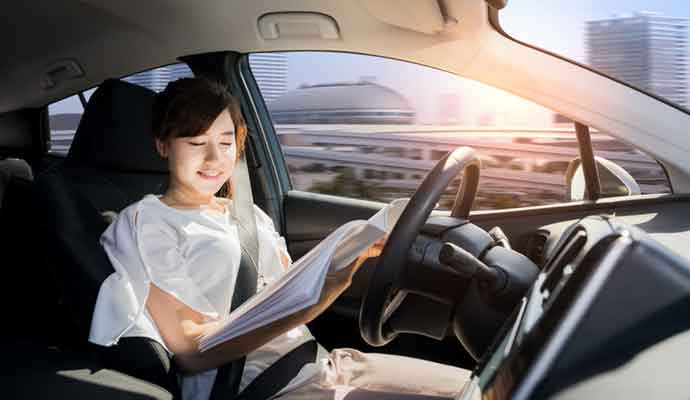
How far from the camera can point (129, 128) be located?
68.2 inches

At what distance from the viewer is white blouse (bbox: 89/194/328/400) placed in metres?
1.42

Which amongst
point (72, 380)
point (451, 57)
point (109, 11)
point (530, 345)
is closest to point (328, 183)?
point (451, 57)

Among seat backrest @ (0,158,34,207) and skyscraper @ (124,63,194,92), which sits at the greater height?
skyscraper @ (124,63,194,92)

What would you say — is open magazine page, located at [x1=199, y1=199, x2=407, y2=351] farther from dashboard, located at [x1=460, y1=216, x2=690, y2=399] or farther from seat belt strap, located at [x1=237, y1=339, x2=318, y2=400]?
dashboard, located at [x1=460, y1=216, x2=690, y2=399]

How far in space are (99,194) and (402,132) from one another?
1.09m

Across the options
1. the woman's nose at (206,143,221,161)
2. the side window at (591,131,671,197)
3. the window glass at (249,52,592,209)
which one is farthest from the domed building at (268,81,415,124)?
the woman's nose at (206,143,221,161)

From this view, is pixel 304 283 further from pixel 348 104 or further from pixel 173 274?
pixel 348 104

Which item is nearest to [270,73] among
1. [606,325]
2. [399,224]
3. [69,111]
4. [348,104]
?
[348,104]

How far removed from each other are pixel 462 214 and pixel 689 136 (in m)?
0.55

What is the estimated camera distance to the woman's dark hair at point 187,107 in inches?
64.2

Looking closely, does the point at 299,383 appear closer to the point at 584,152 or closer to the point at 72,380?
the point at 72,380

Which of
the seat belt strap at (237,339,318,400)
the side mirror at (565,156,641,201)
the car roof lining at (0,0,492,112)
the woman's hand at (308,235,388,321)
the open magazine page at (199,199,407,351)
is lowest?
the seat belt strap at (237,339,318,400)

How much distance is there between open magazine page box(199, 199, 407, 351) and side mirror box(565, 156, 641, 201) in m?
0.85

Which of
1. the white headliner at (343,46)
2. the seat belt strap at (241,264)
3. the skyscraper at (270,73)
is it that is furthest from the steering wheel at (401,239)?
the skyscraper at (270,73)
